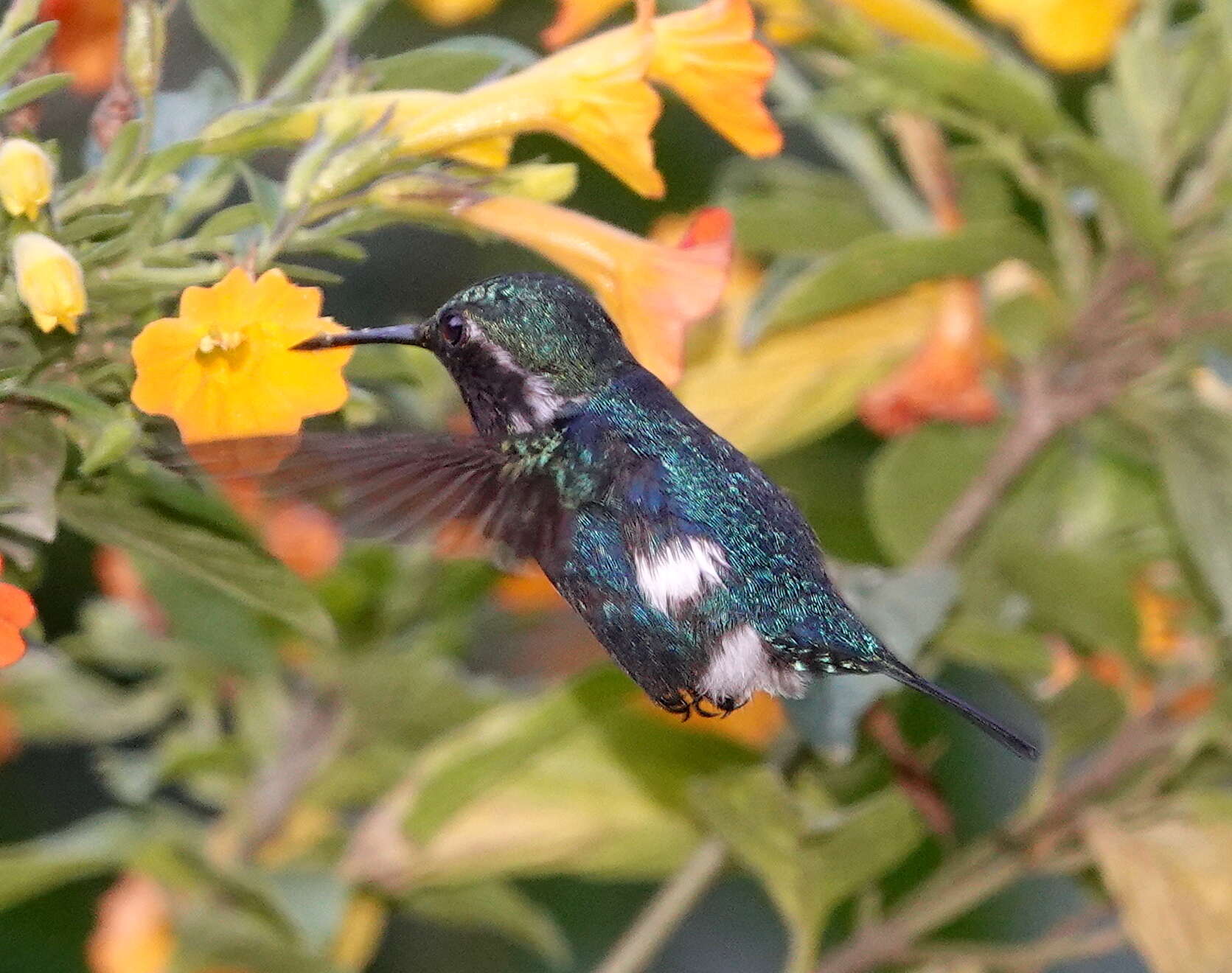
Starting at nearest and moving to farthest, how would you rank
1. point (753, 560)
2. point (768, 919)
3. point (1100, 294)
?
point (753, 560), point (1100, 294), point (768, 919)

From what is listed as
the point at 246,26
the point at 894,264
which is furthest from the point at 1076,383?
the point at 246,26

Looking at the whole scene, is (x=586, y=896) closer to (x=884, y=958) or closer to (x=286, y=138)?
(x=884, y=958)

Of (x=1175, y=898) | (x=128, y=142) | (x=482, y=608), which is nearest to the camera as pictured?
(x=128, y=142)

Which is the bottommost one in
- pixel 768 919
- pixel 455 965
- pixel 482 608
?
pixel 768 919

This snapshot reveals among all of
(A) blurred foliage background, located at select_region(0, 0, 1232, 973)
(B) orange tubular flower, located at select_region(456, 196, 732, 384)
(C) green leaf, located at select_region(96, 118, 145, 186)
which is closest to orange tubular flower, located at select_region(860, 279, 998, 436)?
(A) blurred foliage background, located at select_region(0, 0, 1232, 973)

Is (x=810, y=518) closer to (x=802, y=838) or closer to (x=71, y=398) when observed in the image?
(x=802, y=838)

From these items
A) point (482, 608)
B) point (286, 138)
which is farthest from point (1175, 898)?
point (286, 138)
